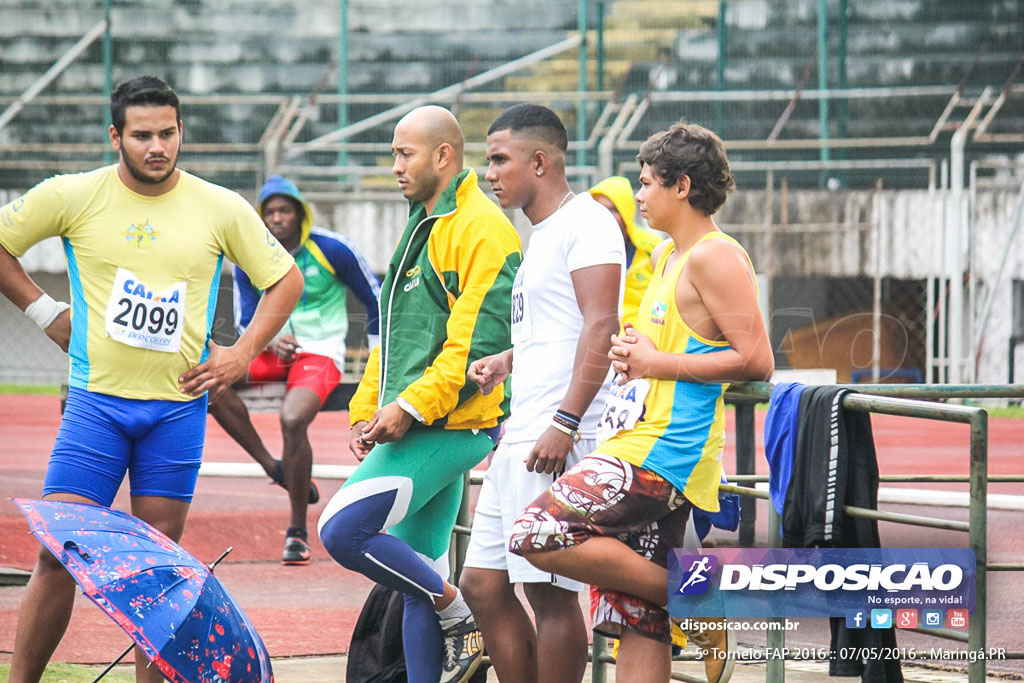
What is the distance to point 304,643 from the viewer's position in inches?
211

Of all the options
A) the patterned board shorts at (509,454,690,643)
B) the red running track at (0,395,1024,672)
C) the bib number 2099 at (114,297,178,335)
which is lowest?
the red running track at (0,395,1024,672)

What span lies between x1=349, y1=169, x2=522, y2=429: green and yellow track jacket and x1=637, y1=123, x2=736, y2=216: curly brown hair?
616 mm

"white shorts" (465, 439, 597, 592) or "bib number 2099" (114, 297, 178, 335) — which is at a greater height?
"bib number 2099" (114, 297, 178, 335)

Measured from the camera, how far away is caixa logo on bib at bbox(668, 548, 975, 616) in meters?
3.51

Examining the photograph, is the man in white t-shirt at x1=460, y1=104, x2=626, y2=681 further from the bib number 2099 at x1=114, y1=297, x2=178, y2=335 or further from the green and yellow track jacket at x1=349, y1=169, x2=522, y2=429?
the bib number 2099 at x1=114, y1=297, x2=178, y2=335

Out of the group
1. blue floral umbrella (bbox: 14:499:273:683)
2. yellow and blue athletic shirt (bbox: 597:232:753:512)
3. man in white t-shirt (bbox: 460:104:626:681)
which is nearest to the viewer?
blue floral umbrella (bbox: 14:499:273:683)

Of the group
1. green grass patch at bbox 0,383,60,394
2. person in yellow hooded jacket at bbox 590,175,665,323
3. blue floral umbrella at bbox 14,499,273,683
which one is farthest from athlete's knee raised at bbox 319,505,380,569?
green grass patch at bbox 0,383,60,394

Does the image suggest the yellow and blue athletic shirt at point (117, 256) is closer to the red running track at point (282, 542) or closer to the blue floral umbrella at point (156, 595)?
the blue floral umbrella at point (156, 595)

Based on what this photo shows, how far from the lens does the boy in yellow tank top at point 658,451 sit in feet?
11.2

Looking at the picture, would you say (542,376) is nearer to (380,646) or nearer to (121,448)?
(380,646)

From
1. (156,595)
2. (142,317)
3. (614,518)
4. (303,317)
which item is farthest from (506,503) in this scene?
(303,317)

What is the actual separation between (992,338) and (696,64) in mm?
7562

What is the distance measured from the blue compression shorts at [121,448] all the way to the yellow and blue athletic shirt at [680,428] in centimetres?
144

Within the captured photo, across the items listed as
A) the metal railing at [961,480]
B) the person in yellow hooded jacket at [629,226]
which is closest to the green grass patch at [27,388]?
the person in yellow hooded jacket at [629,226]
